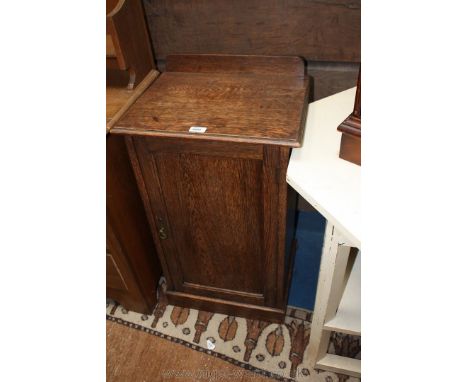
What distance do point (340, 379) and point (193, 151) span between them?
953mm

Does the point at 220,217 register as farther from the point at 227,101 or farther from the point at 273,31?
the point at 273,31

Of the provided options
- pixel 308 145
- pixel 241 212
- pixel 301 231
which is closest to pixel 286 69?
pixel 308 145

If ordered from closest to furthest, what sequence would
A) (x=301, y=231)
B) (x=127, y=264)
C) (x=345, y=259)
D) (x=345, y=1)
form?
(x=345, y=259)
(x=345, y=1)
(x=127, y=264)
(x=301, y=231)

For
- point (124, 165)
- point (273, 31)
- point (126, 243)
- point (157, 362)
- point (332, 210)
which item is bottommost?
point (157, 362)

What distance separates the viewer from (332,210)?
68 centimetres

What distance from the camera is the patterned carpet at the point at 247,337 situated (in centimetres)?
127

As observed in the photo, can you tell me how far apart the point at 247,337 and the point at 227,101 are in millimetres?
911

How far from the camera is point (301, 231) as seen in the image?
1564 mm

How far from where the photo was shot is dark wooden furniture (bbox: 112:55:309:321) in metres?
0.86

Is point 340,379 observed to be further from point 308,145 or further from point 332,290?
point 308,145

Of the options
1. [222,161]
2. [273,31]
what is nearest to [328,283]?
[222,161]

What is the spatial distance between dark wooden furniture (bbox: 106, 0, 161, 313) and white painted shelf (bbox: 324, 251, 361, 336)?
685 mm

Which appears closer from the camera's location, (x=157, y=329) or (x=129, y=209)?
(x=129, y=209)

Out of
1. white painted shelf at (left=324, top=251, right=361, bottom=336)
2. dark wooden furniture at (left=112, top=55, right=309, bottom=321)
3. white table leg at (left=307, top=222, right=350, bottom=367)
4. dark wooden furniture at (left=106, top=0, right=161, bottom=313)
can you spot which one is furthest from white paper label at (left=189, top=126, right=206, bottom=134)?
white painted shelf at (left=324, top=251, right=361, bottom=336)
